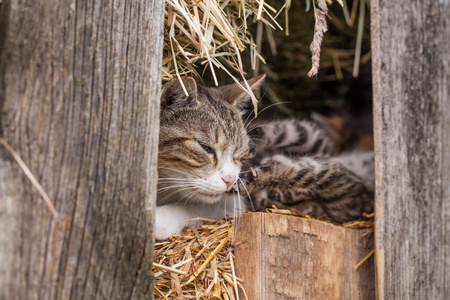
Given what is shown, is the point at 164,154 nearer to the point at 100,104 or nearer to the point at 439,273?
the point at 100,104

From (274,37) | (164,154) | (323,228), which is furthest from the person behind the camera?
(274,37)

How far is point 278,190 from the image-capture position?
2.46 m

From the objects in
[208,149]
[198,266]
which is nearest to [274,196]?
[208,149]

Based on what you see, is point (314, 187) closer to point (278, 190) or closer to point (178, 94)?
point (278, 190)

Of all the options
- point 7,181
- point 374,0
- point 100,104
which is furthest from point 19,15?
point 374,0

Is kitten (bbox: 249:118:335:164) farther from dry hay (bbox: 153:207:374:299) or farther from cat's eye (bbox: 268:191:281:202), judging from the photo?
dry hay (bbox: 153:207:374:299)

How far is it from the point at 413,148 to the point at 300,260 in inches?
26.8

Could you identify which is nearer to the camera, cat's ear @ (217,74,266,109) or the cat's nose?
the cat's nose

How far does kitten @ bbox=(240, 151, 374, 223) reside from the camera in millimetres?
2336

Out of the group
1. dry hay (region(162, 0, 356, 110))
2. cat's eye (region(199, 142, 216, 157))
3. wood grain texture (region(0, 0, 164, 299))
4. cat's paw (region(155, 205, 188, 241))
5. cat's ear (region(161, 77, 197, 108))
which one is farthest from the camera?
cat's eye (region(199, 142, 216, 157))

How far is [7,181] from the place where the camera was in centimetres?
106

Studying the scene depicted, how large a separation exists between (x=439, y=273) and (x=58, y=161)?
131cm

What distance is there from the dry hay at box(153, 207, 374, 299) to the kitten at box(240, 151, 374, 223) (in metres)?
0.24

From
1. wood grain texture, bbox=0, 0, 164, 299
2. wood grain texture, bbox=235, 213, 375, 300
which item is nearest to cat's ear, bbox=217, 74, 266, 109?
wood grain texture, bbox=235, 213, 375, 300
